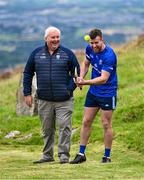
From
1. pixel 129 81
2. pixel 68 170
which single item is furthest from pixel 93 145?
pixel 129 81

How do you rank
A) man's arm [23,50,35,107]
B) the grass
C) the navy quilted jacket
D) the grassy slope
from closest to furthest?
the grass, the grassy slope, the navy quilted jacket, man's arm [23,50,35,107]

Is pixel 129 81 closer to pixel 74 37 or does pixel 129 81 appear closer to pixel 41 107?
pixel 41 107

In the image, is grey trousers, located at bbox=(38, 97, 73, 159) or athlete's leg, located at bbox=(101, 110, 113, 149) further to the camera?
grey trousers, located at bbox=(38, 97, 73, 159)

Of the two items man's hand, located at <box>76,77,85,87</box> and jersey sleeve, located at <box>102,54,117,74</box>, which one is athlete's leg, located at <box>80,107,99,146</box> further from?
jersey sleeve, located at <box>102,54,117,74</box>

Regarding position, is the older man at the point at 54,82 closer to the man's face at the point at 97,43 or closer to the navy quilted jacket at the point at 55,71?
the navy quilted jacket at the point at 55,71

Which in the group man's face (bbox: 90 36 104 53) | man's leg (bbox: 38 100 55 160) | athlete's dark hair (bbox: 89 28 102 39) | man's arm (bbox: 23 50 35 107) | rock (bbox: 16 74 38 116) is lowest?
rock (bbox: 16 74 38 116)

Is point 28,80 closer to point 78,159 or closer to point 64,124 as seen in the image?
point 64,124

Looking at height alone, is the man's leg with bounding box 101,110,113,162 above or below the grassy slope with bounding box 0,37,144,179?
above

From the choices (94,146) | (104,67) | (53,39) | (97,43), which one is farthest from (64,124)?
(94,146)

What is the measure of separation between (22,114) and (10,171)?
28.2ft

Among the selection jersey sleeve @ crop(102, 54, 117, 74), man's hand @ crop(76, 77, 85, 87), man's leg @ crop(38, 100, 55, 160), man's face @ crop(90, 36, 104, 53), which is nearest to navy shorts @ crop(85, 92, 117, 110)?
man's hand @ crop(76, 77, 85, 87)

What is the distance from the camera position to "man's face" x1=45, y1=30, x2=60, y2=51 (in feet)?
41.2

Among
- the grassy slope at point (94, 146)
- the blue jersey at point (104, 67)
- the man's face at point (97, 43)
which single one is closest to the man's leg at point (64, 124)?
the grassy slope at point (94, 146)

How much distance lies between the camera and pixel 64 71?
41.6 feet
